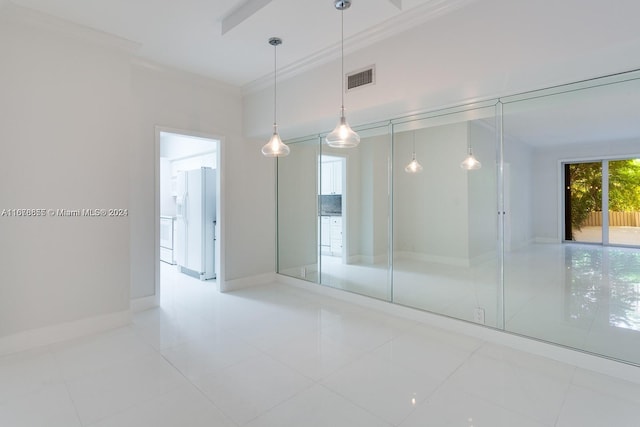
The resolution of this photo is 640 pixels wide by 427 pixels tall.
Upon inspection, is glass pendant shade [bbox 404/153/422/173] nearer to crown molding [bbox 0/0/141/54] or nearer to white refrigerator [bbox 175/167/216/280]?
→ white refrigerator [bbox 175/167/216/280]

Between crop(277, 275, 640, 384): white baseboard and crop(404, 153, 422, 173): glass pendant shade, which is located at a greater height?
crop(404, 153, 422, 173): glass pendant shade

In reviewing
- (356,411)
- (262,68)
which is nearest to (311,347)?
(356,411)

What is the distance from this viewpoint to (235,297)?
4422mm

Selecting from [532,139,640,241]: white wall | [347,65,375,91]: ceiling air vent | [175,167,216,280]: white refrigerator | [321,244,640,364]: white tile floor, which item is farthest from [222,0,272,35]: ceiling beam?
[532,139,640,241]: white wall

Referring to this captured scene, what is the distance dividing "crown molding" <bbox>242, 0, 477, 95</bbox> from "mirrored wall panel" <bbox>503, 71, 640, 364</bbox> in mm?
1069

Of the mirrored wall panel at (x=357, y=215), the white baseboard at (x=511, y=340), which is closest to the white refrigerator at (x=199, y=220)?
the mirrored wall panel at (x=357, y=215)

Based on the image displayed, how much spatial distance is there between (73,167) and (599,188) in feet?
21.6

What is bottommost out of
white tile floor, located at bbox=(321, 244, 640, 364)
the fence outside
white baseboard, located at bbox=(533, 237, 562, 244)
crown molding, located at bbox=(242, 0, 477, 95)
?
white tile floor, located at bbox=(321, 244, 640, 364)

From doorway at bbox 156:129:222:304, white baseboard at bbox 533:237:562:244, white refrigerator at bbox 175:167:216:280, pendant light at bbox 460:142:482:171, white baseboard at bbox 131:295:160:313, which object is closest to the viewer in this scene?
pendant light at bbox 460:142:482:171

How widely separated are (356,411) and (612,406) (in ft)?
5.46

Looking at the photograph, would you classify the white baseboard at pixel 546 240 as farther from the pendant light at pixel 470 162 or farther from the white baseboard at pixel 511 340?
the white baseboard at pixel 511 340

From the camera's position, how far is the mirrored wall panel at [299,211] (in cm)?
500

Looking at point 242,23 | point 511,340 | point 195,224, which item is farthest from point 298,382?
point 195,224

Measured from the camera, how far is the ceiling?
267 centimetres
